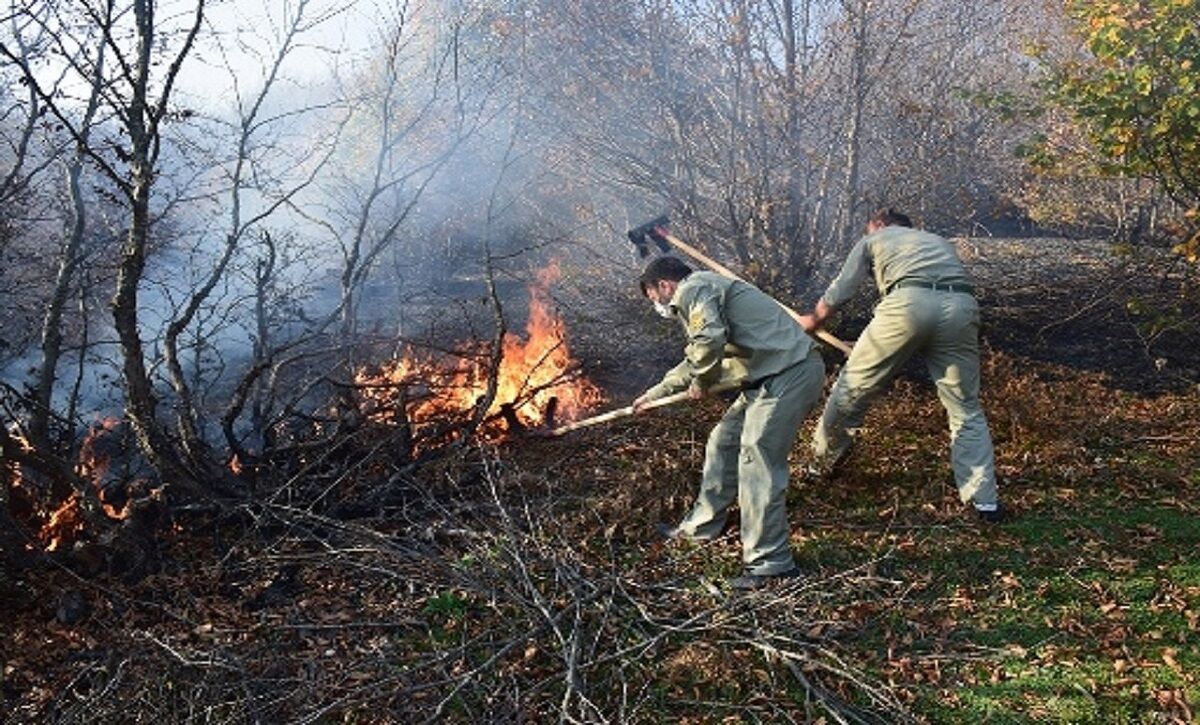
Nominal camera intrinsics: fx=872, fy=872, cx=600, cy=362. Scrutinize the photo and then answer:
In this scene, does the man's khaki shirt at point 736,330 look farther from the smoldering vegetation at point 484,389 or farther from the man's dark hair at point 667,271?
the smoldering vegetation at point 484,389

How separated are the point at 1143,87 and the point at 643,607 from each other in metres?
5.06

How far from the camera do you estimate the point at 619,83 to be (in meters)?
8.90

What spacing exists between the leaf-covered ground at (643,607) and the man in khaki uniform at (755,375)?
252mm

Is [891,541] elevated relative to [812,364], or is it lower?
lower

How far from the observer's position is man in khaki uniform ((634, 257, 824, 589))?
14.1 feet

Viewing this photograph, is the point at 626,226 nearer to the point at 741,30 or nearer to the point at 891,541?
the point at 741,30

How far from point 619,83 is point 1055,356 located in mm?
4976

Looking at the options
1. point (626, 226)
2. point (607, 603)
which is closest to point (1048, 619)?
point (607, 603)

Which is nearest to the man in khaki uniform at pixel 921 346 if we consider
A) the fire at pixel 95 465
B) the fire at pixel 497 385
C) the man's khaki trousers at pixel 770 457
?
the man's khaki trousers at pixel 770 457

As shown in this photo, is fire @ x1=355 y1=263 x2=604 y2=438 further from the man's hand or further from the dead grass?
the man's hand

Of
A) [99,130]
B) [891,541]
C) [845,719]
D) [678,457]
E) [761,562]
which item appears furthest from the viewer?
[99,130]

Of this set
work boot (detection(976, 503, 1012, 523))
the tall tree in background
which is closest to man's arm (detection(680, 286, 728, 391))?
work boot (detection(976, 503, 1012, 523))

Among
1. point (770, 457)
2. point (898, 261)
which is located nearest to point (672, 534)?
point (770, 457)

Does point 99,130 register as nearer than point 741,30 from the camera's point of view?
Yes
